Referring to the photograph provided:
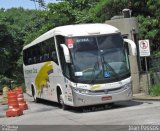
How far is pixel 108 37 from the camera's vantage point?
18797 millimetres

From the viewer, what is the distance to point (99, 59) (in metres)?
18.3

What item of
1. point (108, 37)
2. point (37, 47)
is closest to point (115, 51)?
point (108, 37)

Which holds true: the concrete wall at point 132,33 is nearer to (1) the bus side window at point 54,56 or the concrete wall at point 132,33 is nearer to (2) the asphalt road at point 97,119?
(2) the asphalt road at point 97,119

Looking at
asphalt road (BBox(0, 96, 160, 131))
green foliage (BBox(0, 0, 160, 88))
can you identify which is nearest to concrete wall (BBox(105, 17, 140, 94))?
green foliage (BBox(0, 0, 160, 88))

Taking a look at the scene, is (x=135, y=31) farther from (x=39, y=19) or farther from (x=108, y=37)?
(x=39, y=19)

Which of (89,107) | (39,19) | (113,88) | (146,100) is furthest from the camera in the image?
(39,19)

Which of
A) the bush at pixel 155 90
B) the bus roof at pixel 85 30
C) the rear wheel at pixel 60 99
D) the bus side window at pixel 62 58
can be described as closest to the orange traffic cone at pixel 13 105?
the rear wheel at pixel 60 99

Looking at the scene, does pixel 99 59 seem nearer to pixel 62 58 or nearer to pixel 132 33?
pixel 62 58

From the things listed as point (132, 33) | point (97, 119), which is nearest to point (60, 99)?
point (97, 119)

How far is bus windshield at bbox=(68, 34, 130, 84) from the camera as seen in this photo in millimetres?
18156

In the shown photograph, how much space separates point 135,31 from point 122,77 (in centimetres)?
809

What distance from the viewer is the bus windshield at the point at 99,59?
715 inches

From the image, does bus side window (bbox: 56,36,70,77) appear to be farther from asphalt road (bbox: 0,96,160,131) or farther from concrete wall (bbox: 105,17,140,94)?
concrete wall (bbox: 105,17,140,94)

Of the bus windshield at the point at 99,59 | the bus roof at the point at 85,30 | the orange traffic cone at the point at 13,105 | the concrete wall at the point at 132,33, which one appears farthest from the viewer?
the concrete wall at the point at 132,33
